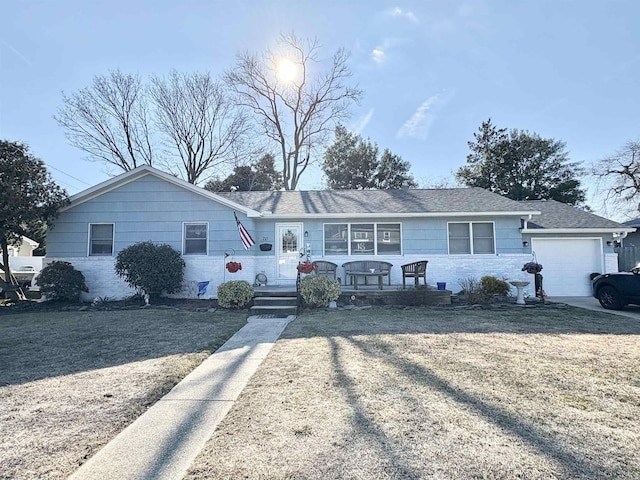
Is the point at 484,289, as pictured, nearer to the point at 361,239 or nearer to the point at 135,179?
the point at 361,239

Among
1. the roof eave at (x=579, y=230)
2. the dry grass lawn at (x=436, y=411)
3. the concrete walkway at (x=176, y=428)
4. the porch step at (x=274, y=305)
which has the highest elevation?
the roof eave at (x=579, y=230)

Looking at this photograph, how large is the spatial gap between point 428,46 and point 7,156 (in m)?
13.5

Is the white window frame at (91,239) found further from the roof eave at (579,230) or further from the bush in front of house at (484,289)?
the roof eave at (579,230)

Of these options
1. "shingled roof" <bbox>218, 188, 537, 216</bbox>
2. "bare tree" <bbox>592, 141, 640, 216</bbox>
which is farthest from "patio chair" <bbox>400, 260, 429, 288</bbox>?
"bare tree" <bbox>592, 141, 640, 216</bbox>

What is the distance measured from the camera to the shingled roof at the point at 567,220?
12094mm

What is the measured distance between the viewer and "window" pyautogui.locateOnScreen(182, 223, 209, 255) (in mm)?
11492

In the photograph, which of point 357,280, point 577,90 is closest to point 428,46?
point 577,90

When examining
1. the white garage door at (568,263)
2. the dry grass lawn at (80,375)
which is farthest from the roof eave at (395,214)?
the dry grass lawn at (80,375)

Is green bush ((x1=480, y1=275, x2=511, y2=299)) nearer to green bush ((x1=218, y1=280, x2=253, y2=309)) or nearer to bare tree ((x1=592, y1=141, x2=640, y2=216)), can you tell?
green bush ((x1=218, y1=280, x2=253, y2=309))

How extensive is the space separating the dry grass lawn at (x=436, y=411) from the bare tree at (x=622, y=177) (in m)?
22.9

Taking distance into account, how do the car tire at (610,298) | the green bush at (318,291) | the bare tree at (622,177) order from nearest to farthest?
the car tire at (610,298)
the green bush at (318,291)
the bare tree at (622,177)

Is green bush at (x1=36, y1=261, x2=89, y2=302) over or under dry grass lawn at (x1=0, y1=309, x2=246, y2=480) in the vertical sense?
over

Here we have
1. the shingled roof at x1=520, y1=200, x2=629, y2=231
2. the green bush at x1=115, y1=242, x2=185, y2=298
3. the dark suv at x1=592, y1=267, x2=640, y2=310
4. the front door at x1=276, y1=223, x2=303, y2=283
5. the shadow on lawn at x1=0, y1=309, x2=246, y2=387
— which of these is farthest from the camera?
the shingled roof at x1=520, y1=200, x2=629, y2=231

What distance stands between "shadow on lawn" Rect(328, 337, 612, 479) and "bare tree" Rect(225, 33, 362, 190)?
21875 mm
